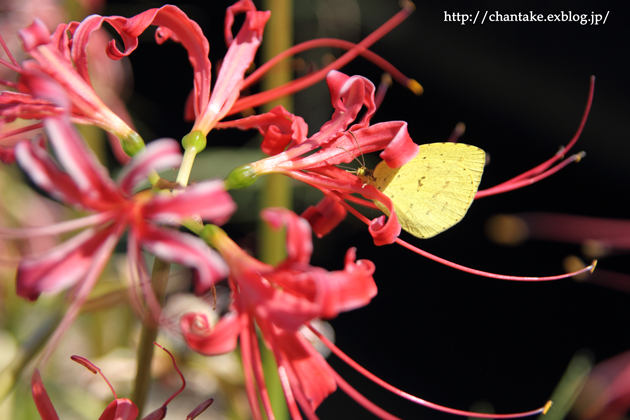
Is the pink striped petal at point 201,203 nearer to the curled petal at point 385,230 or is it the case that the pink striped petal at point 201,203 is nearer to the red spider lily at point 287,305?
the red spider lily at point 287,305

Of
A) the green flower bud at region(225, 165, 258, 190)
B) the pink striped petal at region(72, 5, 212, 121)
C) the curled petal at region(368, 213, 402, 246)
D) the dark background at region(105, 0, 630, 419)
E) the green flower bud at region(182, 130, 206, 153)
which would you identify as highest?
the pink striped petal at region(72, 5, 212, 121)

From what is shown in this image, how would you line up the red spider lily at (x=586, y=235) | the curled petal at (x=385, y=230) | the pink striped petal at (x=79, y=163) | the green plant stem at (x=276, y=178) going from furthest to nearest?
the green plant stem at (x=276, y=178)
the red spider lily at (x=586, y=235)
the curled petal at (x=385, y=230)
the pink striped petal at (x=79, y=163)

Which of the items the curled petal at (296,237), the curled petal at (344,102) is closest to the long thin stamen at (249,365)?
the curled petal at (296,237)

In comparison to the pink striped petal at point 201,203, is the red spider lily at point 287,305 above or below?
below

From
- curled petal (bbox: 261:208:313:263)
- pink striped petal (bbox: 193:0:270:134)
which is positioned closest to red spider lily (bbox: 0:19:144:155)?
pink striped petal (bbox: 193:0:270:134)

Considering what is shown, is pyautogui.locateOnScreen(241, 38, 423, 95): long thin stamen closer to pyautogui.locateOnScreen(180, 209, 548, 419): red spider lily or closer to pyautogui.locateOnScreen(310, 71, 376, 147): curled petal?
pyautogui.locateOnScreen(310, 71, 376, 147): curled petal

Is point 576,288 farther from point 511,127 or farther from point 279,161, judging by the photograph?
point 279,161
